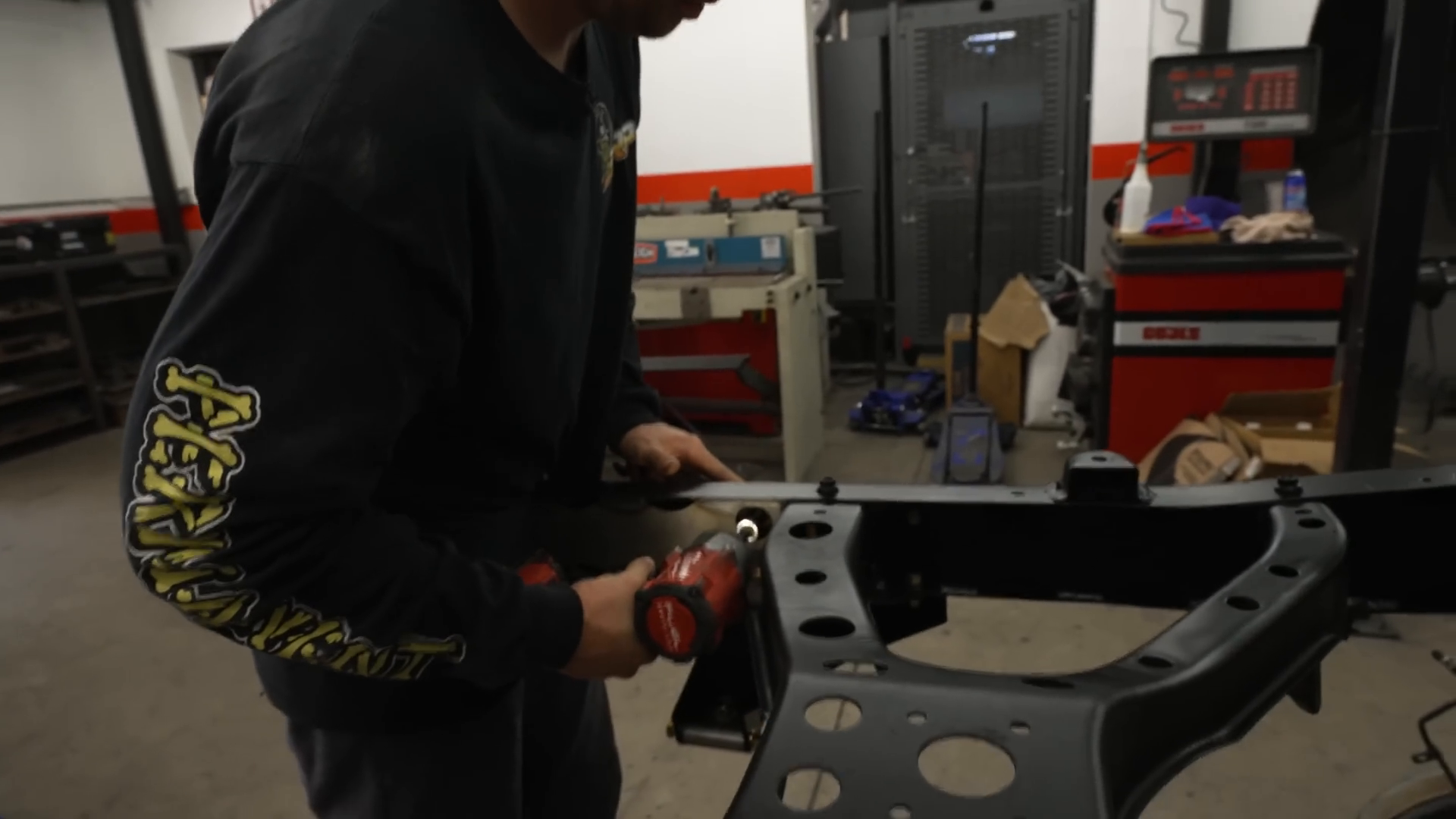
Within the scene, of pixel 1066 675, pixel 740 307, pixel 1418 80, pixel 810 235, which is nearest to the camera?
pixel 1066 675

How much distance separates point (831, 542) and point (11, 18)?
5508 mm

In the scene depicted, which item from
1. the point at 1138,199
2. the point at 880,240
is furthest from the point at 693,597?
the point at 880,240

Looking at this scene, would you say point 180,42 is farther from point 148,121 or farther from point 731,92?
point 731,92

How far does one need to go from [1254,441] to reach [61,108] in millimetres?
5569

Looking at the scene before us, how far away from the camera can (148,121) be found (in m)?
4.77

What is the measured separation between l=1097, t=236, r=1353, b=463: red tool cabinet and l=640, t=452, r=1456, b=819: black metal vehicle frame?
179cm

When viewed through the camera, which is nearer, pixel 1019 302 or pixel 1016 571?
pixel 1016 571

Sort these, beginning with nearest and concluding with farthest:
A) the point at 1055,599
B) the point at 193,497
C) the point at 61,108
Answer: the point at 193,497 < the point at 1055,599 < the point at 61,108

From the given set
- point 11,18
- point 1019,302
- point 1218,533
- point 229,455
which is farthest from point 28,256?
point 1218,533

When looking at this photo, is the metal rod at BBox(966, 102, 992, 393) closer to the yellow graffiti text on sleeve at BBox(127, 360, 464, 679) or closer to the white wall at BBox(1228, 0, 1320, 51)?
the white wall at BBox(1228, 0, 1320, 51)

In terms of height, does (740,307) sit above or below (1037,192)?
below

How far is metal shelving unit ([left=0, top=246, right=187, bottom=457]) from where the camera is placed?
155 inches

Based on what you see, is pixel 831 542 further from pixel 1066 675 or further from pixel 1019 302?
pixel 1019 302

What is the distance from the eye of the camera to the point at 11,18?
4367 millimetres
